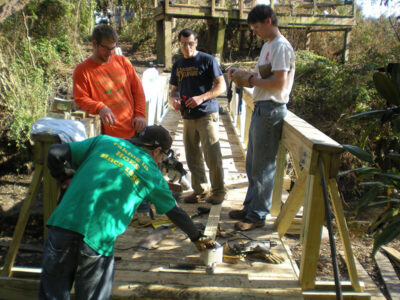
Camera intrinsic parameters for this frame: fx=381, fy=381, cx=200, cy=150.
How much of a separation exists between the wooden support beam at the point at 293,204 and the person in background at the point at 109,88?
4.59 ft

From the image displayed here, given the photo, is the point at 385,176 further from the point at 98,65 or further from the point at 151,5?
the point at 151,5

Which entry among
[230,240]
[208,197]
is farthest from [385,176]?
[208,197]

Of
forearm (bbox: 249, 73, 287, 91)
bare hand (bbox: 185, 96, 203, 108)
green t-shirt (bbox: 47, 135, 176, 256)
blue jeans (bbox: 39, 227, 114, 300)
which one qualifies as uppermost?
forearm (bbox: 249, 73, 287, 91)

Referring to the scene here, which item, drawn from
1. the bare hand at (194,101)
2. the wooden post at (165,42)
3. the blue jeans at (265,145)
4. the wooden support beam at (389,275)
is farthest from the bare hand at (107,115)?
the wooden post at (165,42)

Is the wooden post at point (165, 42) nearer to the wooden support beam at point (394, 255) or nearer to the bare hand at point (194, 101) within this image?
the wooden support beam at point (394, 255)

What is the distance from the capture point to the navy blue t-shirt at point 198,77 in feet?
11.8

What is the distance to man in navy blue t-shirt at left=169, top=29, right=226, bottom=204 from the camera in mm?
3584

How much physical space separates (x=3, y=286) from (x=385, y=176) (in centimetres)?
261

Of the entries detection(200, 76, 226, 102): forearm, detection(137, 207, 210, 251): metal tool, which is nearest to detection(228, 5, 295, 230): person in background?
detection(200, 76, 226, 102): forearm

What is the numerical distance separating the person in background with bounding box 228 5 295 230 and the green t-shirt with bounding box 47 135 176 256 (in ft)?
4.43

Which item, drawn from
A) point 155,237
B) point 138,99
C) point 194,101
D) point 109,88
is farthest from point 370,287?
point 109,88

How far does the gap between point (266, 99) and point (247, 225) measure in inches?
42.8

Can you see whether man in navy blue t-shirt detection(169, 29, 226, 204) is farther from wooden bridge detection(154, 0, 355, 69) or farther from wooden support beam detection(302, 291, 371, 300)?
wooden bridge detection(154, 0, 355, 69)

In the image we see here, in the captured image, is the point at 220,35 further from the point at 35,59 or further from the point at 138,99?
the point at 138,99
